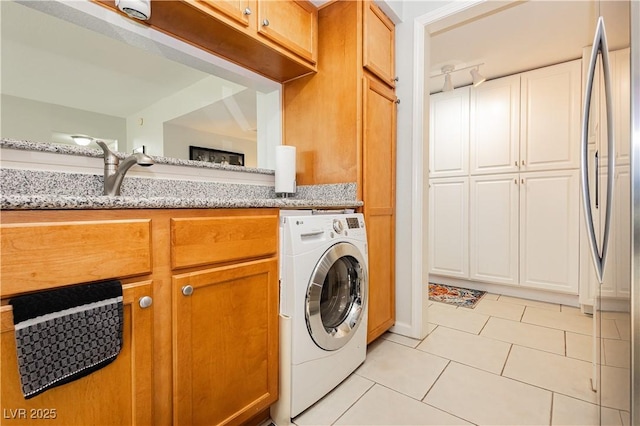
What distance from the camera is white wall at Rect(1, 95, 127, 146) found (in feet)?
3.43

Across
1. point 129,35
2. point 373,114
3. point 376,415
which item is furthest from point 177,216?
point 373,114

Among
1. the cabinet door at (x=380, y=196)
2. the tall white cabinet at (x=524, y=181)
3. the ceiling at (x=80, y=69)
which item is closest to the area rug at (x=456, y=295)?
the tall white cabinet at (x=524, y=181)

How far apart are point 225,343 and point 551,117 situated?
3.15m

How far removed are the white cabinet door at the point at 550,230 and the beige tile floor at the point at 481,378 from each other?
445 mm

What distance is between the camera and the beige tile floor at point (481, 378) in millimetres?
1195

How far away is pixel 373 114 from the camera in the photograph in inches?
69.1

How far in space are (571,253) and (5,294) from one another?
11.2ft

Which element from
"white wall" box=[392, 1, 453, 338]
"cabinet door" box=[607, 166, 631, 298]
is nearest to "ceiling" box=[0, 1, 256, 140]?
"white wall" box=[392, 1, 453, 338]

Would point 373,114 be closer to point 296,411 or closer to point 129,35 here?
point 129,35

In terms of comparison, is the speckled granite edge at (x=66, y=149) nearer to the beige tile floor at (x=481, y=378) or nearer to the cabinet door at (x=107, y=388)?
the cabinet door at (x=107, y=388)

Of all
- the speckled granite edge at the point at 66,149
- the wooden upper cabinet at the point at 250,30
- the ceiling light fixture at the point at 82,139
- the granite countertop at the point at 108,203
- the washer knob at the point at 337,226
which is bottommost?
the washer knob at the point at 337,226

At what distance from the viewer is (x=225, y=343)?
38.6 inches

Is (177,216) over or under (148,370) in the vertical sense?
over

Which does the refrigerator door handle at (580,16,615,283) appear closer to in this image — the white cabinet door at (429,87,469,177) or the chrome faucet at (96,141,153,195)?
the chrome faucet at (96,141,153,195)
